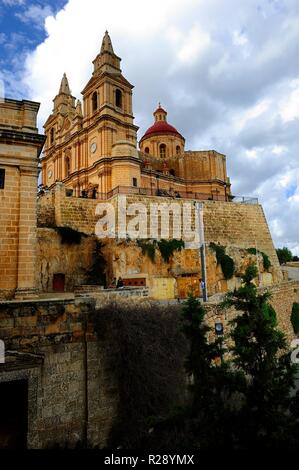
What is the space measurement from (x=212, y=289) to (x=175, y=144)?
1102 inches

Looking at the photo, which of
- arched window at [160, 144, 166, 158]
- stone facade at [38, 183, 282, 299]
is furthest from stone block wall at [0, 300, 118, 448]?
arched window at [160, 144, 166, 158]

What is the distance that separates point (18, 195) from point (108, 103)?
2339cm

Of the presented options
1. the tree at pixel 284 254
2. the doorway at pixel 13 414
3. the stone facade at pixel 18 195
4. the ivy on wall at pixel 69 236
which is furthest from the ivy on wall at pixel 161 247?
the tree at pixel 284 254

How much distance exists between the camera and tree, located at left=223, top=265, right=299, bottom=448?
563cm

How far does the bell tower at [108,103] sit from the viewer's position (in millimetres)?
31828

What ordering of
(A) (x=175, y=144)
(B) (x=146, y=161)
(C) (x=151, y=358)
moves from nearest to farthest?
(C) (x=151, y=358) → (B) (x=146, y=161) → (A) (x=175, y=144)

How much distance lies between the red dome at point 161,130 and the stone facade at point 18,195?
35.1 metres

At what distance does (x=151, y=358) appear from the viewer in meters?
8.31

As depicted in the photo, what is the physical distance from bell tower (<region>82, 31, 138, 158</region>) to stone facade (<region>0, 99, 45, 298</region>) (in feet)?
61.3

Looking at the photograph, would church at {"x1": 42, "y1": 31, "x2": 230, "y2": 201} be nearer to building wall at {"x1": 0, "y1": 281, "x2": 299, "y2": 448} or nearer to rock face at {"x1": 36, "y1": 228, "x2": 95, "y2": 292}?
rock face at {"x1": 36, "y1": 228, "x2": 95, "y2": 292}
